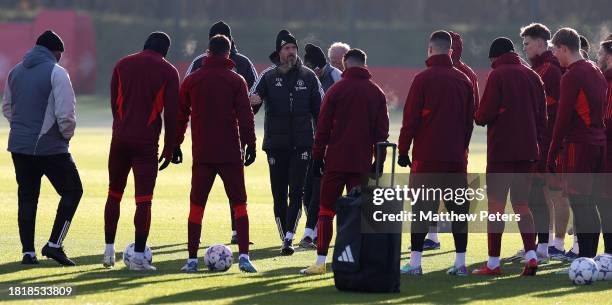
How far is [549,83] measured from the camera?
42.8 feet

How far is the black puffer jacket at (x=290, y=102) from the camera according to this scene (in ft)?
45.8

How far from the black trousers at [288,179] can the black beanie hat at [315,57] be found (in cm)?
134

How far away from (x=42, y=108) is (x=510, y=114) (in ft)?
13.7

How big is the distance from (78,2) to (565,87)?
5377 centimetres

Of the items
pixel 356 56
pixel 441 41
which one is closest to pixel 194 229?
pixel 356 56

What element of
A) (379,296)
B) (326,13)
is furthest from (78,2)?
(379,296)

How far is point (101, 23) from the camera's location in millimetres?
62000

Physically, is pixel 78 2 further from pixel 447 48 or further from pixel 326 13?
pixel 447 48

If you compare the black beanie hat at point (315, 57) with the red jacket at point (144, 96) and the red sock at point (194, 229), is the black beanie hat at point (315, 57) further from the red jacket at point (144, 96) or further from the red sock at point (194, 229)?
the red sock at point (194, 229)

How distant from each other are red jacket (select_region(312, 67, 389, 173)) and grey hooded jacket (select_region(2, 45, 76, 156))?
7.59ft

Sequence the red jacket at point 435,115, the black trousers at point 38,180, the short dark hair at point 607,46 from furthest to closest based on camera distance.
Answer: the short dark hair at point 607,46, the black trousers at point 38,180, the red jacket at point 435,115

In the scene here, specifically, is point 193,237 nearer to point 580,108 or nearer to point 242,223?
point 242,223

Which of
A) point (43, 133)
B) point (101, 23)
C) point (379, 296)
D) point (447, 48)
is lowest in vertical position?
point (379, 296)

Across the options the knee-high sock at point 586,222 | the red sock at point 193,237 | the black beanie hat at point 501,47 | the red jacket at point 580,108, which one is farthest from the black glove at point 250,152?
the knee-high sock at point 586,222
